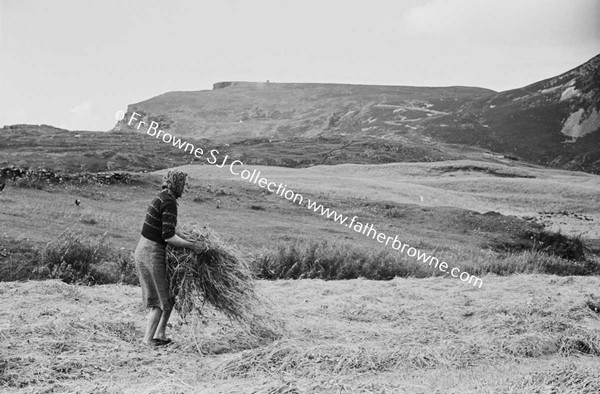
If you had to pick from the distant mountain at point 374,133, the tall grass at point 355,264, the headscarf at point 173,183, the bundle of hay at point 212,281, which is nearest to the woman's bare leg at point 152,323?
the bundle of hay at point 212,281

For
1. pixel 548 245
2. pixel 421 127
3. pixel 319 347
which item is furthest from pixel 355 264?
pixel 421 127

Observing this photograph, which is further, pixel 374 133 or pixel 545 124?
pixel 374 133

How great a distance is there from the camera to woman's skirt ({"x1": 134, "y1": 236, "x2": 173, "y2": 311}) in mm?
9586

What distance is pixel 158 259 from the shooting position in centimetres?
961

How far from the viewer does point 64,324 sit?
9.87 m

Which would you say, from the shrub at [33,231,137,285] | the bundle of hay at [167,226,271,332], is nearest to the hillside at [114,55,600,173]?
the shrub at [33,231,137,285]

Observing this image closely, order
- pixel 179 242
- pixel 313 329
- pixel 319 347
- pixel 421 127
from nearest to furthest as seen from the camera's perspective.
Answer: pixel 319 347
pixel 179 242
pixel 313 329
pixel 421 127

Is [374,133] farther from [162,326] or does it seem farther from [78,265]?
[162,326]

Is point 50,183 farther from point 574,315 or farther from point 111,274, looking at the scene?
point 574,315

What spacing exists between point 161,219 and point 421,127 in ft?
443

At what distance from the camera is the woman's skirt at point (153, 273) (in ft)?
31.4

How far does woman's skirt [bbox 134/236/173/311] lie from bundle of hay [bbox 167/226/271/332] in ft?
→ 0.40

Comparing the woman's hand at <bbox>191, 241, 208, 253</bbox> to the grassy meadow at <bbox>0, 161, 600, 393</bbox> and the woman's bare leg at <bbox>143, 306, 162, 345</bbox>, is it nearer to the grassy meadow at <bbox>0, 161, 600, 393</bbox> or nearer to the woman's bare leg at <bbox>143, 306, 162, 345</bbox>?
the woman's bare leg at <bbox>143, 306, 162, 345</bbox>

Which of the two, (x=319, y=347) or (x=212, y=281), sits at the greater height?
(x=212, y=281)
